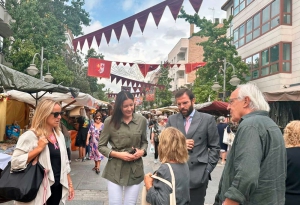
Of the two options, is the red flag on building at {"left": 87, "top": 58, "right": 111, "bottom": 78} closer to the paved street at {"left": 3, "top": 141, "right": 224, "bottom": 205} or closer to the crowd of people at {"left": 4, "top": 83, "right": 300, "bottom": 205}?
the paved street at {"left": 3, "top": 141, "right": 224, "bottom": 205}

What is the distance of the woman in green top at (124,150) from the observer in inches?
131

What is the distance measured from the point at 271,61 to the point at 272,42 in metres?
1.32

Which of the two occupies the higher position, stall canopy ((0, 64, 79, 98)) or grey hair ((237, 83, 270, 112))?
stall canopy ((0, 64, 79, 98))

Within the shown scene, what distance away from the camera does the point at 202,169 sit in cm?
339

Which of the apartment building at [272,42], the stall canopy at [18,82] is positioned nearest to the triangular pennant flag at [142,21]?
the stall canopy at [18,82]

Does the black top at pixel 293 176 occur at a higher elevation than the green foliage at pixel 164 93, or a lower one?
lower

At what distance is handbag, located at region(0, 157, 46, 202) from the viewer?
9.54 ft

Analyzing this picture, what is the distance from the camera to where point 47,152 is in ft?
10.3

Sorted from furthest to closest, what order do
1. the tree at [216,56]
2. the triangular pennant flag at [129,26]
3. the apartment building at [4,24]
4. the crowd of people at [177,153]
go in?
the tree at [216,56] < the apartment building at [4,24] < the triangular pennant flag at [129,26] < the crowd of people at [177,153]

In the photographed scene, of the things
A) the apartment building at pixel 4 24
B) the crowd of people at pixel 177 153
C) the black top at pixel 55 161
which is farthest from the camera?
the apartment building at pixel 4 24

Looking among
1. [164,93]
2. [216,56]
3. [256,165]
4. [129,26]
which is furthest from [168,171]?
[164,93]

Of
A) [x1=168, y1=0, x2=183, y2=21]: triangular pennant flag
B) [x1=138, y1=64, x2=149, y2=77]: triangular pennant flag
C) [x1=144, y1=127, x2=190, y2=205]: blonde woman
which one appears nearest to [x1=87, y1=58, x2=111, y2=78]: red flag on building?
[x1=138, y1=64, x2=149, y2=77]: triangular pennant flag

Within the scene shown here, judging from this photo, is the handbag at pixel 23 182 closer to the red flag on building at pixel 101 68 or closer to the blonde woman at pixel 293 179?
the blonde woman at pixel 293 179

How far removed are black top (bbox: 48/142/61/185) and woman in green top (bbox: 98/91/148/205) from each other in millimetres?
472
